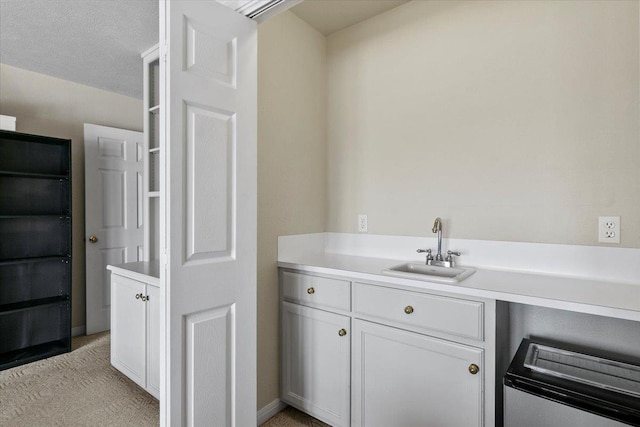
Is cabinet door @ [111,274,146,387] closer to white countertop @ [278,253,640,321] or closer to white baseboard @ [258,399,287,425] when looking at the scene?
white baseboard @ [258,399,287,425]

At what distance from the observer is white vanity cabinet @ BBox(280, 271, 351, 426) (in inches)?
68.8

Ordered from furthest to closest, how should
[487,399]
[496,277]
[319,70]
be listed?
[319,70], [496,277], [487,399]

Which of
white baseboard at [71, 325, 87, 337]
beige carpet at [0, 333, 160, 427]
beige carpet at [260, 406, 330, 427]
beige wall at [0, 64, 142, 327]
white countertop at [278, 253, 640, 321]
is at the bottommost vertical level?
beige carpet at [0, 333, 160, 427]

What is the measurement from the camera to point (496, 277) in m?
1.55

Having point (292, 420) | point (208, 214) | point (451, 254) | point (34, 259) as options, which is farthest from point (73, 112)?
point (451, 254)

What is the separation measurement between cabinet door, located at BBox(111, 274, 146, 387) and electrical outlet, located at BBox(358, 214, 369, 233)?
147cm

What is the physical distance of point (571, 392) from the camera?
1.06m

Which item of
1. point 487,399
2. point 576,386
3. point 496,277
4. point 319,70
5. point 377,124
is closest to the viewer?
point 576,386

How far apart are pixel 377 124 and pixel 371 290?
1.16 metres

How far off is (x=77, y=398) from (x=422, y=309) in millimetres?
2347

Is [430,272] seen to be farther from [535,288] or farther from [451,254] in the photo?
[535,288]

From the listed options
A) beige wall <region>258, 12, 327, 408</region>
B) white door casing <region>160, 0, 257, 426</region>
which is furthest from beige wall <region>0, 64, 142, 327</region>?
white door casing <region>160, 0, 257, 426</region>

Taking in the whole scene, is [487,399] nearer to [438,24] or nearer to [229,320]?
[229,320]

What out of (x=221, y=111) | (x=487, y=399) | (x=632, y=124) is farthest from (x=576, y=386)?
(x=221, y=111)
